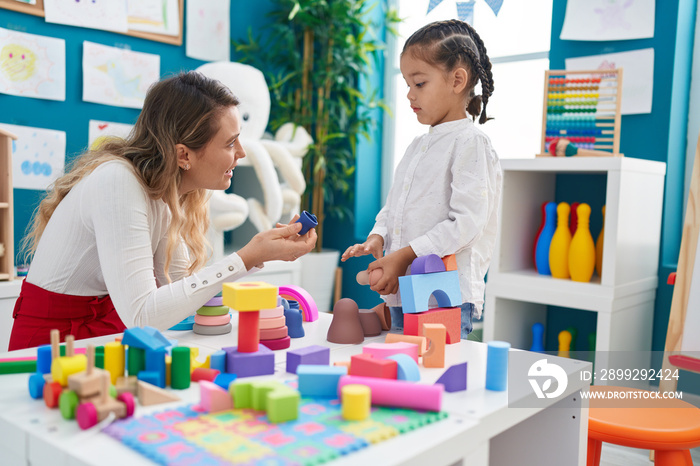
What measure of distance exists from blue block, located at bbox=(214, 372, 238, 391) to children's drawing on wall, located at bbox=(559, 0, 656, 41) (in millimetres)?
2107

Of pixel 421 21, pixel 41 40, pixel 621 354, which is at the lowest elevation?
pixel 621 354

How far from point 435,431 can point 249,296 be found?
32 cm

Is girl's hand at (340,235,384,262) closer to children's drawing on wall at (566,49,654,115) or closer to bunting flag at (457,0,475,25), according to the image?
children's drawing on wall at (566,49,654,115)

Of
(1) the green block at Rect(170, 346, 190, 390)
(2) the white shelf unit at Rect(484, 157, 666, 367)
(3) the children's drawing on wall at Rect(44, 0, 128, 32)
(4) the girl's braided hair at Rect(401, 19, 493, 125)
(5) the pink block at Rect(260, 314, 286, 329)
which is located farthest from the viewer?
(3) the children's drawing on wall at Rect(44, 0, 128, 32)

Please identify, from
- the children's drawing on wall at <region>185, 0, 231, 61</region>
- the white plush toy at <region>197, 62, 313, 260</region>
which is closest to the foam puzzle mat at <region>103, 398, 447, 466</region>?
the white plush toy at <region>197, 62, 313, 260</region>

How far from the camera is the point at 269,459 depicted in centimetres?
58

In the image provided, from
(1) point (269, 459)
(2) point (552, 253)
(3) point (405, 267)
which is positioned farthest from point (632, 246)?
(1) point (269, 459)

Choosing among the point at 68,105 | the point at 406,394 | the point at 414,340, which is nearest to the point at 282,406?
the point at 406,394

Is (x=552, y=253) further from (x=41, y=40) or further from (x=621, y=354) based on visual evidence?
(x=41, y=40)

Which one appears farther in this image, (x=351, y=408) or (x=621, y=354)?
(x=621, y=354)

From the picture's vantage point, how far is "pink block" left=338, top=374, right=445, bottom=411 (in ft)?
2.39

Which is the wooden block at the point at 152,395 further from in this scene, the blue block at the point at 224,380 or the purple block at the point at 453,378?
the purple block at the point at 453,378

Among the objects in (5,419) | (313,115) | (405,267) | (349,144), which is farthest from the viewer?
(349,144)

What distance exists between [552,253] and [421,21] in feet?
5.48
